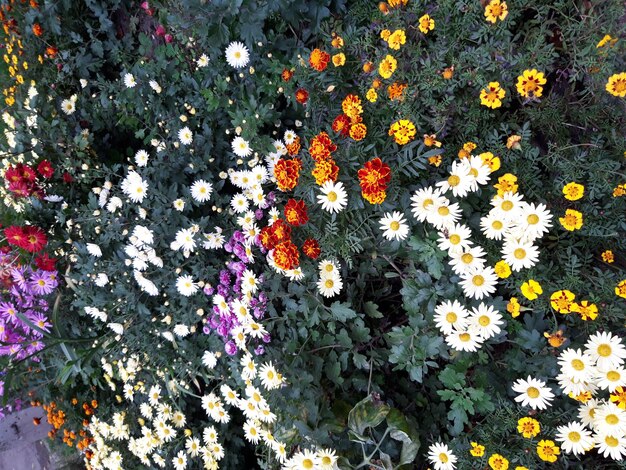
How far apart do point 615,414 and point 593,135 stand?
97 cm

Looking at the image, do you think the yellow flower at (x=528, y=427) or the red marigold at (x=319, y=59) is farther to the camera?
the red marigold at (x=319, y=59)

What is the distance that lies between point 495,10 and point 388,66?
0.39 meters

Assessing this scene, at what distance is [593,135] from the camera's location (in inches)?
64.9

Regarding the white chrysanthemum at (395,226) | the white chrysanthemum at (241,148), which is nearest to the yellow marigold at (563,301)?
the white chrysanthemum at (395,226)

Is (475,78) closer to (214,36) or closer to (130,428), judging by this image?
(214,36)

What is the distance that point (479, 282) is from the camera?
1522 millimetres

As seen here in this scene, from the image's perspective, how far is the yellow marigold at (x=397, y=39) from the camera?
5.31 feet

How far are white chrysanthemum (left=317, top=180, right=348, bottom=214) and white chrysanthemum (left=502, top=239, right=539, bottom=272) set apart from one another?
585mm

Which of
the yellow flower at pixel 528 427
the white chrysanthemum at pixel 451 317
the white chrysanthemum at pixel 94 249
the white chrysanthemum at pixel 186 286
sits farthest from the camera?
the white chrysanthemum at pixel 94 249

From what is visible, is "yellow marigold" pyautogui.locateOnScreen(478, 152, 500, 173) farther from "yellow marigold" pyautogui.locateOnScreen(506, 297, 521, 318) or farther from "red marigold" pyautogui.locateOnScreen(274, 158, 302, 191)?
"red marigold" pyautogui.locateOnScreen(274, 158, 302, 191)

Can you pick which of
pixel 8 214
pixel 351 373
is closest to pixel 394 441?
pixel 351 373

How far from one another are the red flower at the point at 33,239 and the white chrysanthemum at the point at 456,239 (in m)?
1.97

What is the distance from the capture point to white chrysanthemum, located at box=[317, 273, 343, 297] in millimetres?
1815

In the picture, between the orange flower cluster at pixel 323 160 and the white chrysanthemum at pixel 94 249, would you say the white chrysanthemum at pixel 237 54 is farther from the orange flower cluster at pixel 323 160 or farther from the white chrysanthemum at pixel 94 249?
the white chrysanthemum at pixel 94 249
